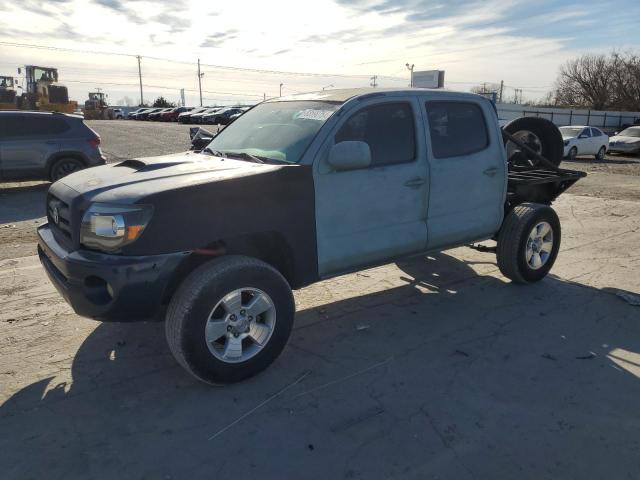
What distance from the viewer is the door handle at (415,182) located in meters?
4.16

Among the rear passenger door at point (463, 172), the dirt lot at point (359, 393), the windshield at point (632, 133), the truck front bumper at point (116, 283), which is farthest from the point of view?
the windshield at point (632, 133)

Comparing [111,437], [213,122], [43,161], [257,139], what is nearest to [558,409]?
[111,437]

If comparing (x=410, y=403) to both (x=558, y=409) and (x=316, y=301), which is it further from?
(x=316, y=301)

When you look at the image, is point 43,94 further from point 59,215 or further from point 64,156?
point 59,215

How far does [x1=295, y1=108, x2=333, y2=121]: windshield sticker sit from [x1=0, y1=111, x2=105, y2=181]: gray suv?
28.1 ft

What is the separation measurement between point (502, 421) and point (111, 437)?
225 cm

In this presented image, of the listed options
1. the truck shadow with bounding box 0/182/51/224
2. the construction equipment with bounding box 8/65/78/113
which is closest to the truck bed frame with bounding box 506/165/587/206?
the truck shadow with bounding box 0/182/51/224

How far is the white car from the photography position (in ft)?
71.1

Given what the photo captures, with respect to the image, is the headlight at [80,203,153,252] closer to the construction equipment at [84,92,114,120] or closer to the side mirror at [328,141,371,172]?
the side mirror at [328,141,371,172]

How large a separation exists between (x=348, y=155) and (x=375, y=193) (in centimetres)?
48

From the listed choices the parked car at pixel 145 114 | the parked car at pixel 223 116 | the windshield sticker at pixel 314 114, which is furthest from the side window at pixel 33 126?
the parked car at pixel 145 114

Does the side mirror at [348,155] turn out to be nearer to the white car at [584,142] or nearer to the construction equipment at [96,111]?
the white car at [584,142]

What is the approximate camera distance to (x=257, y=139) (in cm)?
422

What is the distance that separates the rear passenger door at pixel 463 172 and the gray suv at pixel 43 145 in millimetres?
9104
